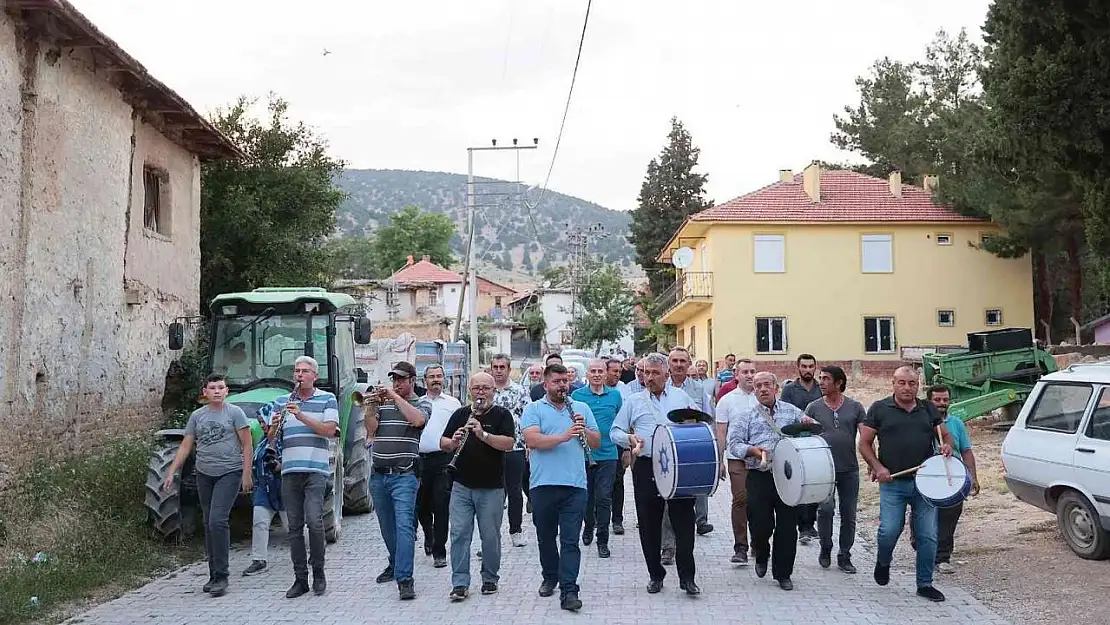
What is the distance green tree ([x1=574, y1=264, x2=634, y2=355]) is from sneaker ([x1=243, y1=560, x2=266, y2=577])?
51257 mm

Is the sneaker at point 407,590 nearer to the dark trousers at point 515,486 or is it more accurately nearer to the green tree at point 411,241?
the dark trousers at point 515,486

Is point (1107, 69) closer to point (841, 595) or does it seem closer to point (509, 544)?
point (841, 595)

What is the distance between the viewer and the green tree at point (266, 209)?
21328 millimetres

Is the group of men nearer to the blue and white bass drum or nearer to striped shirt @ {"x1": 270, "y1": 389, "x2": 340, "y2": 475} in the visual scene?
striped shirt @ {"x1": 270, "y1": 389, "x2": 340, "y2": 475}

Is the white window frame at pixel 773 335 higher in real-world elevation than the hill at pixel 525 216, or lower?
lower

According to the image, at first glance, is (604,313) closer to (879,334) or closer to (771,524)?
(879,334)

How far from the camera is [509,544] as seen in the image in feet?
36.0

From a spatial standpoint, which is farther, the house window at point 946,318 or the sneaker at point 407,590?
the house window at point 946,318

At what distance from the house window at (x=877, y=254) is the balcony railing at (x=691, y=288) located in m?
5.73

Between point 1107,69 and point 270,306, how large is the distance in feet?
34.6

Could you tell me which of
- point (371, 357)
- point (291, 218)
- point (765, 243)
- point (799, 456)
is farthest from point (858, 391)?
point (799, 456)

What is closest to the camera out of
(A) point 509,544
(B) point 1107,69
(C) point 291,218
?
(A) point 509,544

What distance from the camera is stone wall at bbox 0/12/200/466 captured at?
10984mm

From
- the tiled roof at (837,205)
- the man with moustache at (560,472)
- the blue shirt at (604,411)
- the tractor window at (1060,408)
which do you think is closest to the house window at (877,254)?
the tiled roof at (837,205)
